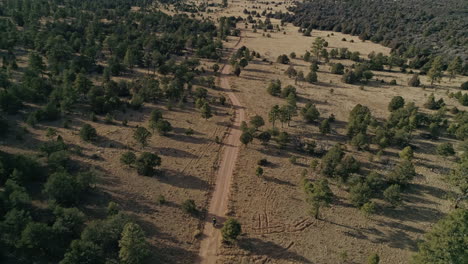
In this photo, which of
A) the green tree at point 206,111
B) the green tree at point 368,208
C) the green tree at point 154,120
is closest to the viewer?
the green tree at point 368,208

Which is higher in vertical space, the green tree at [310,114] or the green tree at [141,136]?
the green tree at [310,114]

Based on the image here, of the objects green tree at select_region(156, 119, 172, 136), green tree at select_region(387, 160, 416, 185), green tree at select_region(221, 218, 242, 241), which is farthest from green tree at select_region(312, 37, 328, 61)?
green tree at select_region(221, 218, 242, 241)

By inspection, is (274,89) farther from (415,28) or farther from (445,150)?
(415,28)

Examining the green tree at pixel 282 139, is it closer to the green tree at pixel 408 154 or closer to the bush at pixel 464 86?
the green tree at pixel 408 154

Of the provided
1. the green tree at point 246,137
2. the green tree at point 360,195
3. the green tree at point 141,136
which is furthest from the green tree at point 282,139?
the green tree at point 141,136

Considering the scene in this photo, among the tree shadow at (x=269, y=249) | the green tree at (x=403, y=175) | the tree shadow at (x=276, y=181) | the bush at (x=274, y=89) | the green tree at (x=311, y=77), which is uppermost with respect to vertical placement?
the green tree at (x=311, y=77)

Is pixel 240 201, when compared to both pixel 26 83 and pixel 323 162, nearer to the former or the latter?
pixel 323 162

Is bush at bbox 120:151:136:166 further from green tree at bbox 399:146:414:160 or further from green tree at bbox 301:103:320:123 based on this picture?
green tree at bbox 399:146:414:160

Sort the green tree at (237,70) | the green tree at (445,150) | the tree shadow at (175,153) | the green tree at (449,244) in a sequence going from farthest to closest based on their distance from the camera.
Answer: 1. the green tree at (237,70)
2. the green tree at (445,150)
3. the tree shadow at (175,153)
4. the green tree at (449,244)
